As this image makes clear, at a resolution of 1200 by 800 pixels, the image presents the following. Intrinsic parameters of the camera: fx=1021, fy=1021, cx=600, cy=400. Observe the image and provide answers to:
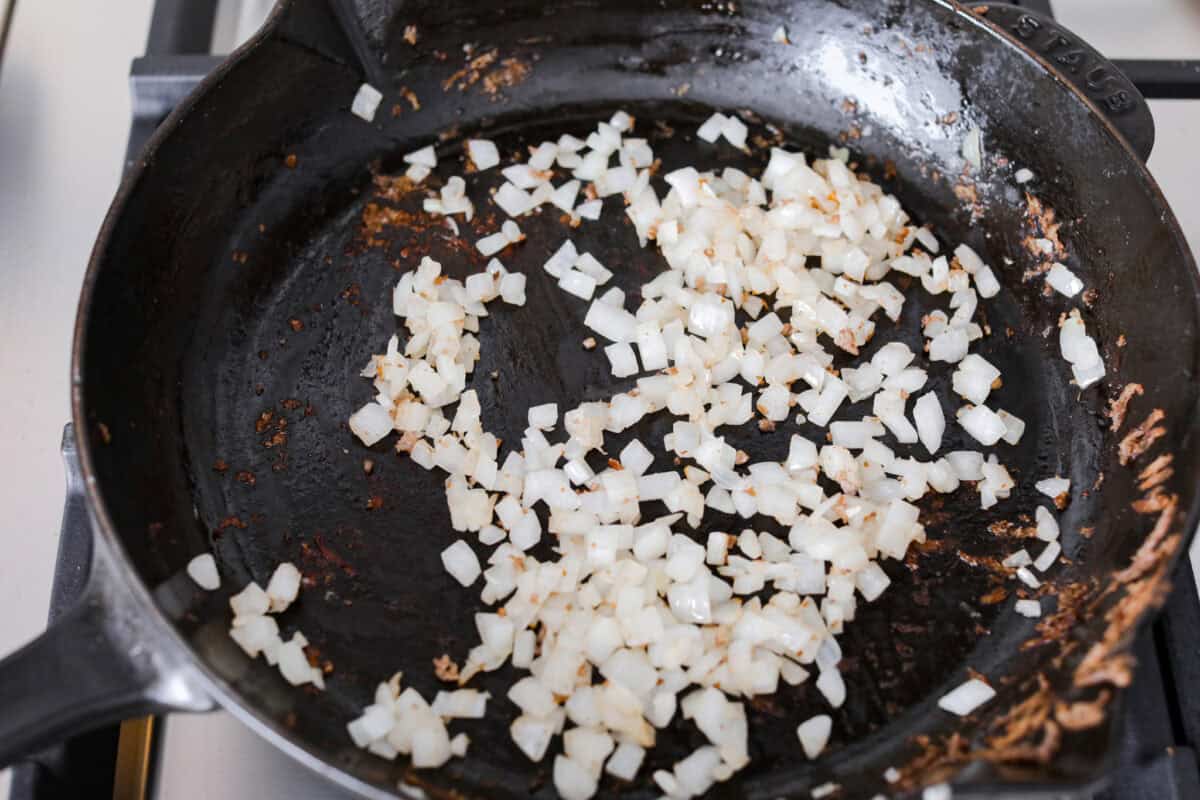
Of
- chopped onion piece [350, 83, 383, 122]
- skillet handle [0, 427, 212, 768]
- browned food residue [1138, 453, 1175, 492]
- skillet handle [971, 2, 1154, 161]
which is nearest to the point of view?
skillet handle [0, 427, 212, 768]

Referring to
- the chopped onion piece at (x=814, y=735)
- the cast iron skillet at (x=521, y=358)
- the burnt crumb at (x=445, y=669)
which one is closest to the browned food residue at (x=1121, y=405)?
the cast iron skillet at (x=521, y=358)

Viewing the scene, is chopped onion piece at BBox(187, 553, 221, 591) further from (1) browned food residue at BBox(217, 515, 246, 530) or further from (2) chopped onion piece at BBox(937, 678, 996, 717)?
(2) chopped onion piece at BBox(937, 678, 996, 717)

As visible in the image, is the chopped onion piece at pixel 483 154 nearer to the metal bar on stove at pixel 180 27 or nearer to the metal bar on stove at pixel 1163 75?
the metal bar on stove at pixel 180 27

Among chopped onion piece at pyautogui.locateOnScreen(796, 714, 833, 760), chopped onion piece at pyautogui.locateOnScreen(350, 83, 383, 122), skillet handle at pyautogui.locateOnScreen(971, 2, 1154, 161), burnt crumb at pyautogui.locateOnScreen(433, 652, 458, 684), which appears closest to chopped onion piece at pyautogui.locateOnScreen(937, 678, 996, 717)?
chopped onion piece at pyautogui.locateOnScreen(796, 714, 833, 760)

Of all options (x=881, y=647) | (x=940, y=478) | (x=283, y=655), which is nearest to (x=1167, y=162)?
(x=940, y=478)

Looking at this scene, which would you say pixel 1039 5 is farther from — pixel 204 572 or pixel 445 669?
pixel 204 572

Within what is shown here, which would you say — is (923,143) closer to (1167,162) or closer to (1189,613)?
(1167,162)
